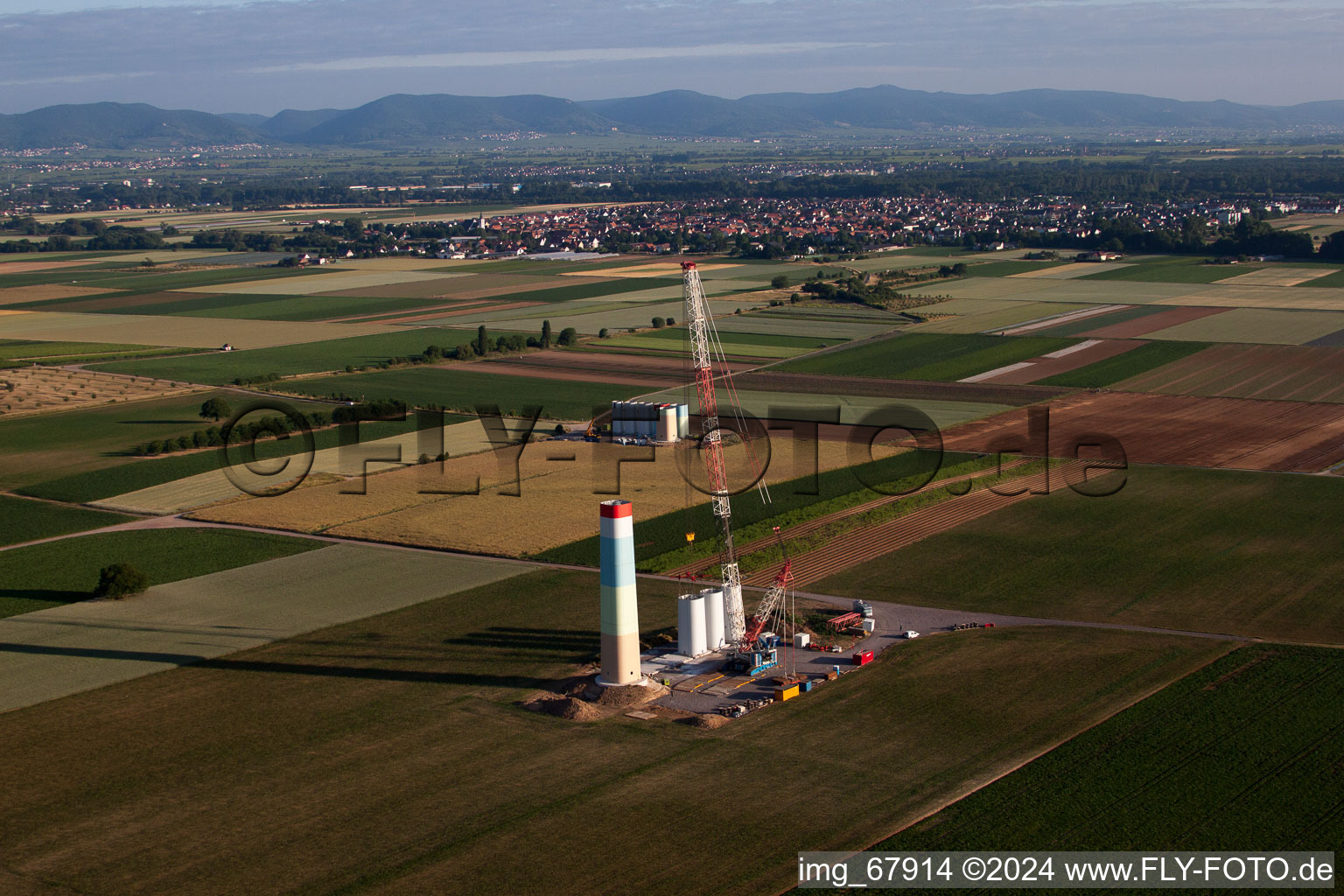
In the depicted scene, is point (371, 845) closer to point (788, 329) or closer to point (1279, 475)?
point (1279, 475)

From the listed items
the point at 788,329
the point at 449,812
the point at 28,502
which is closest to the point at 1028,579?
the point at 449,812

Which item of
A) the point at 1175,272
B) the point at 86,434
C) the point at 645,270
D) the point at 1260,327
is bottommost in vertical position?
the point at 86,434

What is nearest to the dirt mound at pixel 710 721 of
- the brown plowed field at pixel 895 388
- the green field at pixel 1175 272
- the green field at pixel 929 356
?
the brown plowed field at pixel 895 388

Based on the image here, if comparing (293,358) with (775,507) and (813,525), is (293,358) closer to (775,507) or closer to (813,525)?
(775,507)

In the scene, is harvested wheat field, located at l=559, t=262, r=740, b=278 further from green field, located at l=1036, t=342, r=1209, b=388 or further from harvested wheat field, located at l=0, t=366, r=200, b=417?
harvested wheat field, located at l=0, t=366, r=200, b=417

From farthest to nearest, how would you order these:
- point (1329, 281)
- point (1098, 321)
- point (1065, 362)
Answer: point (1329, 281), point (1098, 321), point (1065, 362)

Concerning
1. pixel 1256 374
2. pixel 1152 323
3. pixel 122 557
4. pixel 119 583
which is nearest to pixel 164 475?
pixel 122 557

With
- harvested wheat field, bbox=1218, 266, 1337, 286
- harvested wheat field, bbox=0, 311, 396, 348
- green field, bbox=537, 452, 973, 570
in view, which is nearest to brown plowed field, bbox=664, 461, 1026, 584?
green field, bbox=537, 452, 973, 570
